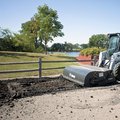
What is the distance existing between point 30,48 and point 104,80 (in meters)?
42.1

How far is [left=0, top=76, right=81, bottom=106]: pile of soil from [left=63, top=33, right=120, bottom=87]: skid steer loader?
43 cm

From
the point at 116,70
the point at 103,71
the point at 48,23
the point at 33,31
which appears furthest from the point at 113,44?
the point at 33,31

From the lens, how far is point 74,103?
8.02m

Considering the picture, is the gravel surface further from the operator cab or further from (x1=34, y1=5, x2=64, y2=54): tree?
(x1=34, y1=5, x2=64, y2=54): tree

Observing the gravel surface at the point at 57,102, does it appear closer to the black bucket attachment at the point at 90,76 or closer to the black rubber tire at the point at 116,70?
the black bucket attachment at the point at 90,76

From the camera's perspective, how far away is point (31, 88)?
10047mm

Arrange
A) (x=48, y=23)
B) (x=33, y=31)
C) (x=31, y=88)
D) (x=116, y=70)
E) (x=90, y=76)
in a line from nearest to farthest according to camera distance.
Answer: (x=31, y=88), (x=90, y=76), (x=116, y=70), (x=48, y=23), (x=33, y=31)

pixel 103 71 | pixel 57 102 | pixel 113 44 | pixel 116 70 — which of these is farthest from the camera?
pixel 113 44

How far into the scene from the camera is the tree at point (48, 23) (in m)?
41.4

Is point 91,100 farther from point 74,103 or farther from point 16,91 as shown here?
point 16,91

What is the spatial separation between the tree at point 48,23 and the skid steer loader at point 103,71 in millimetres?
29358

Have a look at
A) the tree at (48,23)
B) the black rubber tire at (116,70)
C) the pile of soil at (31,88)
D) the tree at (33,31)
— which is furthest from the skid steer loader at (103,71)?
the tree at (33,31)

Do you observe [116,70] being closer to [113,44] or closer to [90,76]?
[113,44]

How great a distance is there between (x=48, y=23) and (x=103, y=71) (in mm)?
31444
